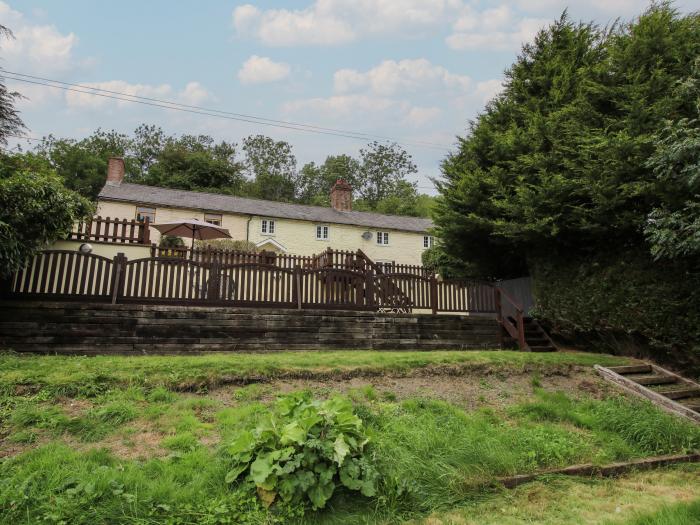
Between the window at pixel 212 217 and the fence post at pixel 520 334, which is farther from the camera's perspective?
the window at pixel 212 217

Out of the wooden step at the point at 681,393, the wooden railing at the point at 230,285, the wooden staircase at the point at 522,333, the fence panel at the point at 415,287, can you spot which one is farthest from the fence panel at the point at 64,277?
the wooden step at the point at 681,393

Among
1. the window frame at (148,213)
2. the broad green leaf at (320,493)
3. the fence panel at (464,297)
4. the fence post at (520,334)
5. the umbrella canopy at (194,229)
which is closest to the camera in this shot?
the broad green leaf at (320,493)

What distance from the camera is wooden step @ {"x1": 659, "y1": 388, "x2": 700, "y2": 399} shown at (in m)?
6.54

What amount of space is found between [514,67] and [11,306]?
516 inches

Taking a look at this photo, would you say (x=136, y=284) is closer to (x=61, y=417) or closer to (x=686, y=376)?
(x=61, y=417)

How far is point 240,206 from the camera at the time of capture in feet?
90.5

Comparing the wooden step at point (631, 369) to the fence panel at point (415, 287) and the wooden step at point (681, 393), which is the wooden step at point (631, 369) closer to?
the wooden step at point (681, 393)

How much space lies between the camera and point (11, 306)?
650 cm

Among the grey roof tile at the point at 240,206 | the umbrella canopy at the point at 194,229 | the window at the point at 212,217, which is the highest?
the grey roof tile at the point at 240,206

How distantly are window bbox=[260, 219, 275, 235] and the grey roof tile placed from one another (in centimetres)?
45

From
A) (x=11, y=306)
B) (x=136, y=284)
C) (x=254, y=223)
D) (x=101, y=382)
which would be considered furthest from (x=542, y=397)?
(x=254, y=223)

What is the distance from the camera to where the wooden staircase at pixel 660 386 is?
6129 mm

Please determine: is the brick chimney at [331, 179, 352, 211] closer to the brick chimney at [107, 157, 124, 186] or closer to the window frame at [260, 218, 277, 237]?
the window frame at [260, 218, 277, 237]

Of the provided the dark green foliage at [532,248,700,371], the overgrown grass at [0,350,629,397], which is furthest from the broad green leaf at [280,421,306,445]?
the dark green foliage at [532,248,700,371]
